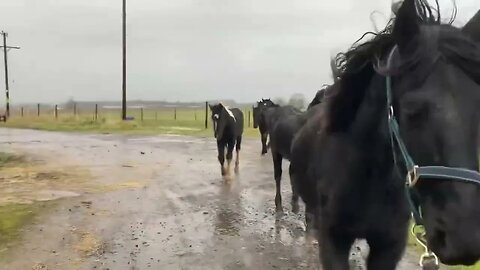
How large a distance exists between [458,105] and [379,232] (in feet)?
4.33

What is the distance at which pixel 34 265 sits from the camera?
231 inches

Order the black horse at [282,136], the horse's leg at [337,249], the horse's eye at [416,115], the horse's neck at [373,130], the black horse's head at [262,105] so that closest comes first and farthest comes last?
the horse's eye at [416,115]
the horse's neck at [373,130]
the horse's leg at [337,249]
the black horse at [282,136]
the black horse's head at [262,105]

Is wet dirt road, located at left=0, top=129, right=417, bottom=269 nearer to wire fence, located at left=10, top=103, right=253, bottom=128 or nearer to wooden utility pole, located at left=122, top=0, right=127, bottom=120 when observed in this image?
wire fence, located at left=10, top=103, right=253, bottom=128

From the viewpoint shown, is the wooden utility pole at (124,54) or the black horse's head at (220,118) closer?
the black horse's head at (220,118)

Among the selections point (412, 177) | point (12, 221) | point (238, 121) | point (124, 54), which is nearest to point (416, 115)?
point (412, 177)

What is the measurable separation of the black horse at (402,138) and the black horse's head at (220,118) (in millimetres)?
9084

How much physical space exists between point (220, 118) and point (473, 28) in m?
11.0

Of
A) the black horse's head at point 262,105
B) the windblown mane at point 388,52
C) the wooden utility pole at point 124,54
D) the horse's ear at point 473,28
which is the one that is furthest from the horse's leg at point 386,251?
the wooden utility pole at point 124,54

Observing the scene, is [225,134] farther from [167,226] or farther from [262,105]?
[167,226]

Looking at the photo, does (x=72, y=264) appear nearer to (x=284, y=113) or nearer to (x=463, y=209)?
(x=284, y=113)

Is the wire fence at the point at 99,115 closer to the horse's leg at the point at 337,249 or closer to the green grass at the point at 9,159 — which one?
the green grass at the point at 9,159

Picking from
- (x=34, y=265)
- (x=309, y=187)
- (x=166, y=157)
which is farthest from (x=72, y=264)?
(x=166, y=157)

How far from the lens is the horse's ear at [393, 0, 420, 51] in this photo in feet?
7.38

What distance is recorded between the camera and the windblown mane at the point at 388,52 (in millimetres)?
2285
